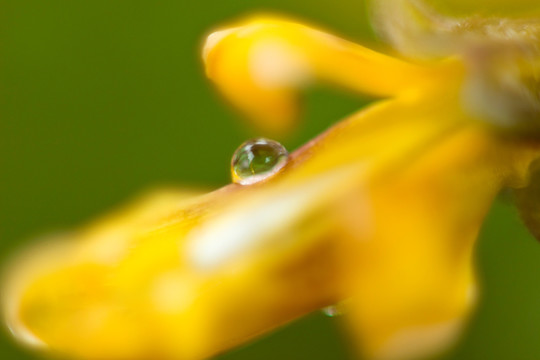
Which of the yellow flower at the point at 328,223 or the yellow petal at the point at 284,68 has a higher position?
the yellow petal at the point at 284,68

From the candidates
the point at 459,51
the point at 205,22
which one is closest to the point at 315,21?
the point at 205,22

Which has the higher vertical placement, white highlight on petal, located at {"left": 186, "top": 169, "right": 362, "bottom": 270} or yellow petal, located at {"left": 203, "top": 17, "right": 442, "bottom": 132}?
yellow petal, located at {"left": 203, "top": 17, "right": 442, "bottom": 132}

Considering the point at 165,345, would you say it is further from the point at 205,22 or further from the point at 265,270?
the point at 205,22

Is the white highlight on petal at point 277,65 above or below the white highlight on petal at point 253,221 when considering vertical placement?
above

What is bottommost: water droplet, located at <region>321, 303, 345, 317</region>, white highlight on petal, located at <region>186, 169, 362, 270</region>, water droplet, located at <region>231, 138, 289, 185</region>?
water droplet, located at <region>321, 303, 345, 317</region>

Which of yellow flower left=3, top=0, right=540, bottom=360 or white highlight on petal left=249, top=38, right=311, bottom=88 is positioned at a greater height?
white highlight on petal left=249, top=38, right=311, bottom=88

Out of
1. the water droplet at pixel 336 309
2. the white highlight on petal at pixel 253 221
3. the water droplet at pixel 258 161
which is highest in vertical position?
the water droplet at pixel 258 161
